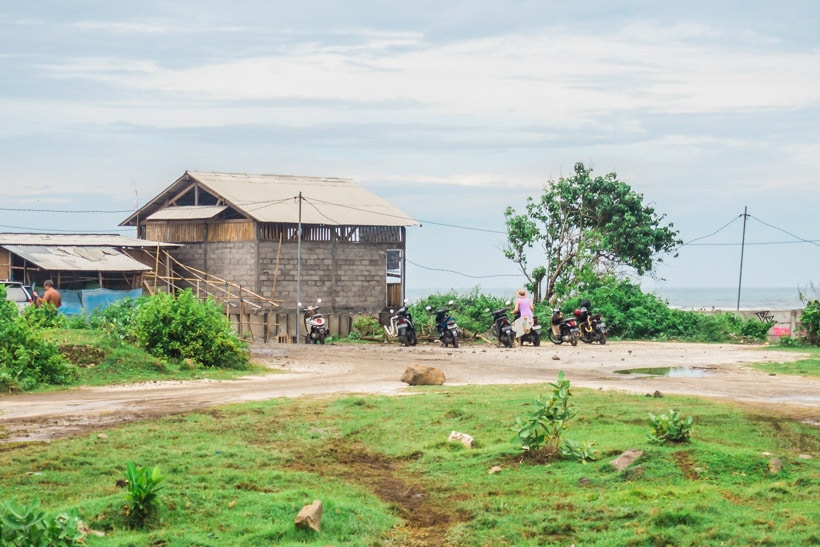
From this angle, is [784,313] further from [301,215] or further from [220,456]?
[220,456]

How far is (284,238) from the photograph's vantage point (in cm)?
3850

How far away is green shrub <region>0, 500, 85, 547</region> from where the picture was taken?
731 cm

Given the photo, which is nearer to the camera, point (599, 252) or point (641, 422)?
point (641, 422)

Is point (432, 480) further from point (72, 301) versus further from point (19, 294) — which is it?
point (72, 301)

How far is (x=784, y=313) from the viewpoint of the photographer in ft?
140

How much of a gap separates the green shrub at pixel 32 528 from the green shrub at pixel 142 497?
1087mm

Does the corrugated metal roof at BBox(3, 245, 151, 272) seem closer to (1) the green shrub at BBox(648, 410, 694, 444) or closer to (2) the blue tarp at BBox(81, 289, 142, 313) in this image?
(2) the blue tarp at BBox(81, 289, 142, 313)

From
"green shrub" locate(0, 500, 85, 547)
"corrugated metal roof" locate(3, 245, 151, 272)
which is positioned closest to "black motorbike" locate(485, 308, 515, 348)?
"corrugated metal roof" locate(3, 245, 151, 272)

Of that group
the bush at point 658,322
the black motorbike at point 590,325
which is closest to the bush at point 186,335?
the black motorbike at point 590,325

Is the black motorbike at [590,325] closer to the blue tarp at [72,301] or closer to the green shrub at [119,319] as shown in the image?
the green shrub at [119,319]

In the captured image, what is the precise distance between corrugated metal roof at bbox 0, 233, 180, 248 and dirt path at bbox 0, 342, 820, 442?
10913 millimetres

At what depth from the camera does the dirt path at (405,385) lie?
47.2 feet

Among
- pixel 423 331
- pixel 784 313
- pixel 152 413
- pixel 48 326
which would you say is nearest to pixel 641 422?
pixel 152 413

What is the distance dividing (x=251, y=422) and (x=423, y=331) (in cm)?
1998
